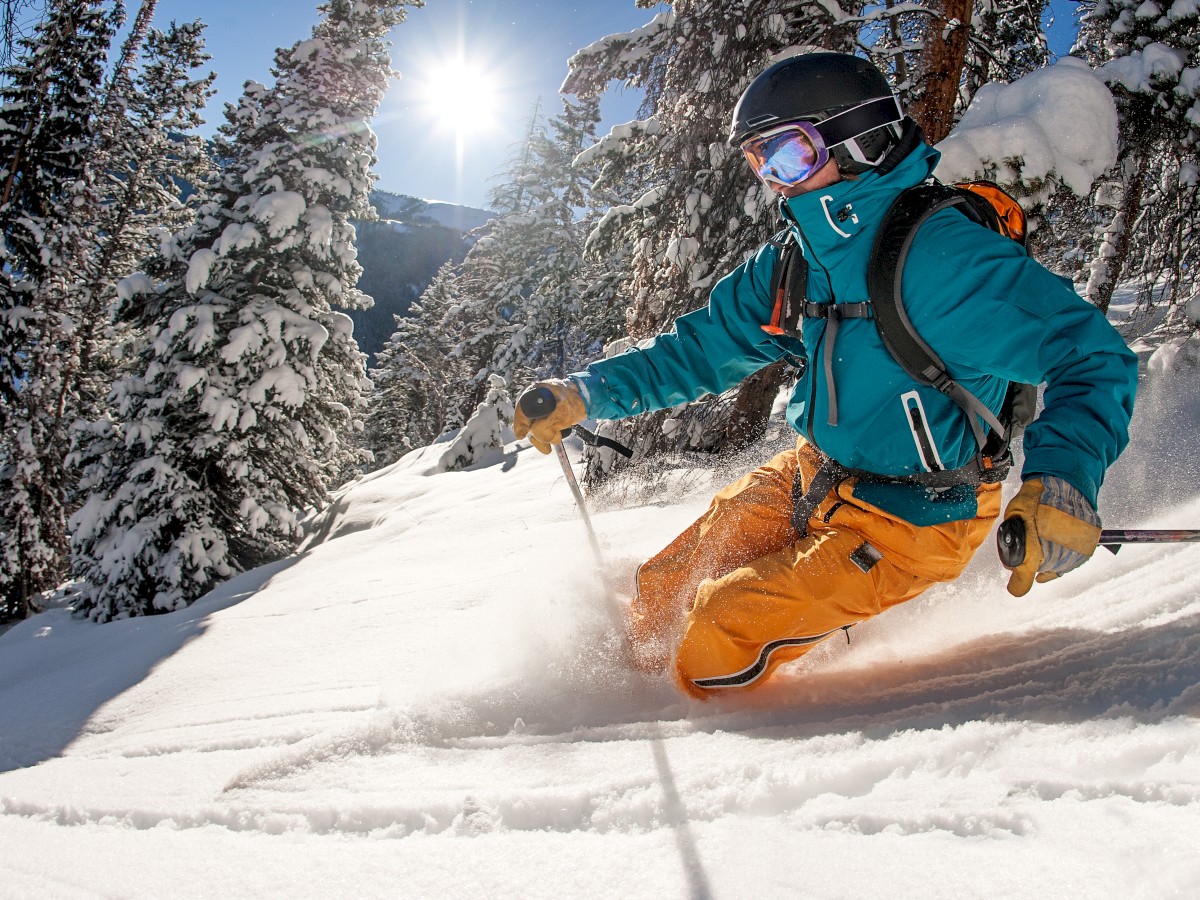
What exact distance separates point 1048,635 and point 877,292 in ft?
4.46

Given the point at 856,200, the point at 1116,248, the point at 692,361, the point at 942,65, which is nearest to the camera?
the point at 856,200

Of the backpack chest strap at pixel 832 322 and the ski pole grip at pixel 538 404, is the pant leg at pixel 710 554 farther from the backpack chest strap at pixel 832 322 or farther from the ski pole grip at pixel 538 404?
the ski pole grip at pixel 538 404

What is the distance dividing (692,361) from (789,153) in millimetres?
1015

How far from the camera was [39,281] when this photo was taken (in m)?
13.9

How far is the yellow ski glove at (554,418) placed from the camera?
Answer: 9.61ft

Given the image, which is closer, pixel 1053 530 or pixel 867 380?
pixel 1053 530

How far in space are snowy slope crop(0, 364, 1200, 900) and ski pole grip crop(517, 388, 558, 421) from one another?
906mm

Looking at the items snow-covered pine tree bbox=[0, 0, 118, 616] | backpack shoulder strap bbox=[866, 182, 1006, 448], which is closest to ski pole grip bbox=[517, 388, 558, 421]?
backpack shoulder strap bbox=[866, 182, 1006, 448]

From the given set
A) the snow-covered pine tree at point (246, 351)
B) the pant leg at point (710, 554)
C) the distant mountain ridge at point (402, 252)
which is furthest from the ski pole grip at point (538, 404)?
the distant mountain ridge at point (402, 252)

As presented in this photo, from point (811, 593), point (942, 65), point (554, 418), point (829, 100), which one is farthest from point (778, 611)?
point (942, 65)

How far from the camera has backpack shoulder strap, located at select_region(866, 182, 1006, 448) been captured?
2084 millimetres

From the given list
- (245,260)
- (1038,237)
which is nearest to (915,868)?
(1038,237)

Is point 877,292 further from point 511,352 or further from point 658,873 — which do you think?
point 511,352

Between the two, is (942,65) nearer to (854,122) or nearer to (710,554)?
(854,122)
